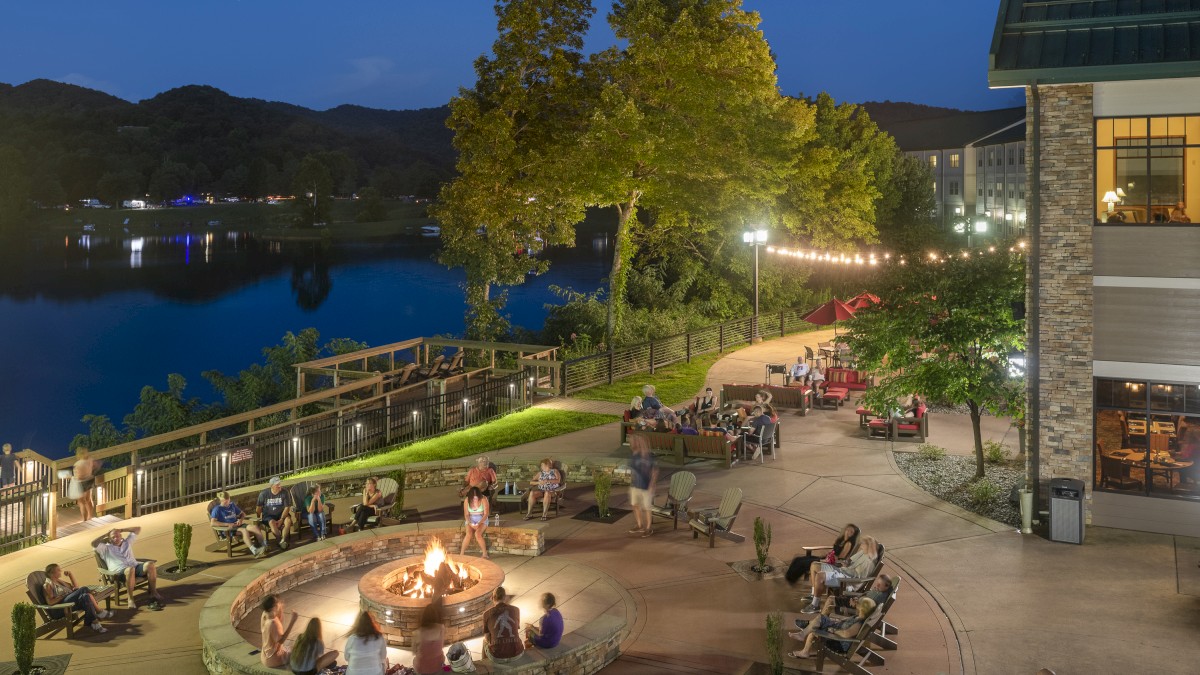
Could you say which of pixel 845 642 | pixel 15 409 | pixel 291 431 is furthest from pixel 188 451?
pixel 15 409

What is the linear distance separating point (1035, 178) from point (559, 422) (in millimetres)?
12718

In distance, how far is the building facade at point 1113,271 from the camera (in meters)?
14.9

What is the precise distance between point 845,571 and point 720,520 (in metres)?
3.02

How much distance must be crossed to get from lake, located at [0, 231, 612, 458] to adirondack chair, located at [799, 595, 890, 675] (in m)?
67.7

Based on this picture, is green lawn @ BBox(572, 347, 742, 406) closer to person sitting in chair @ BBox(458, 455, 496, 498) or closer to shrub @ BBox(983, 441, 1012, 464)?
shrub @ BBox(983, 441, 1012, 464)

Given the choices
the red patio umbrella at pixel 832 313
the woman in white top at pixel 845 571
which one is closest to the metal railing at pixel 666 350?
the red patio umbrella at pixel 832 313

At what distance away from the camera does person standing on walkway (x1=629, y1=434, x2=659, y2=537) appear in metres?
15.0

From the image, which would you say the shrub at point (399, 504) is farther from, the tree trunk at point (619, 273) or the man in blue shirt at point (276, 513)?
the tree trunk at point (619, 273)

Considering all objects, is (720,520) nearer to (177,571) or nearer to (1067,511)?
Answer: (1067,511)

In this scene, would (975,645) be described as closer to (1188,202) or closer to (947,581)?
(947,581)

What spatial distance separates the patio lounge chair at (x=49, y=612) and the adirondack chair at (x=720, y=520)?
831 centimetres

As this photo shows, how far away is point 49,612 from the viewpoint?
1147 cm

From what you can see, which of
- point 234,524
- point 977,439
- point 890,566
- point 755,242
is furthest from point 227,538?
point 755,242

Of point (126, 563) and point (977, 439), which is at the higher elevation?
point (977, 439)
